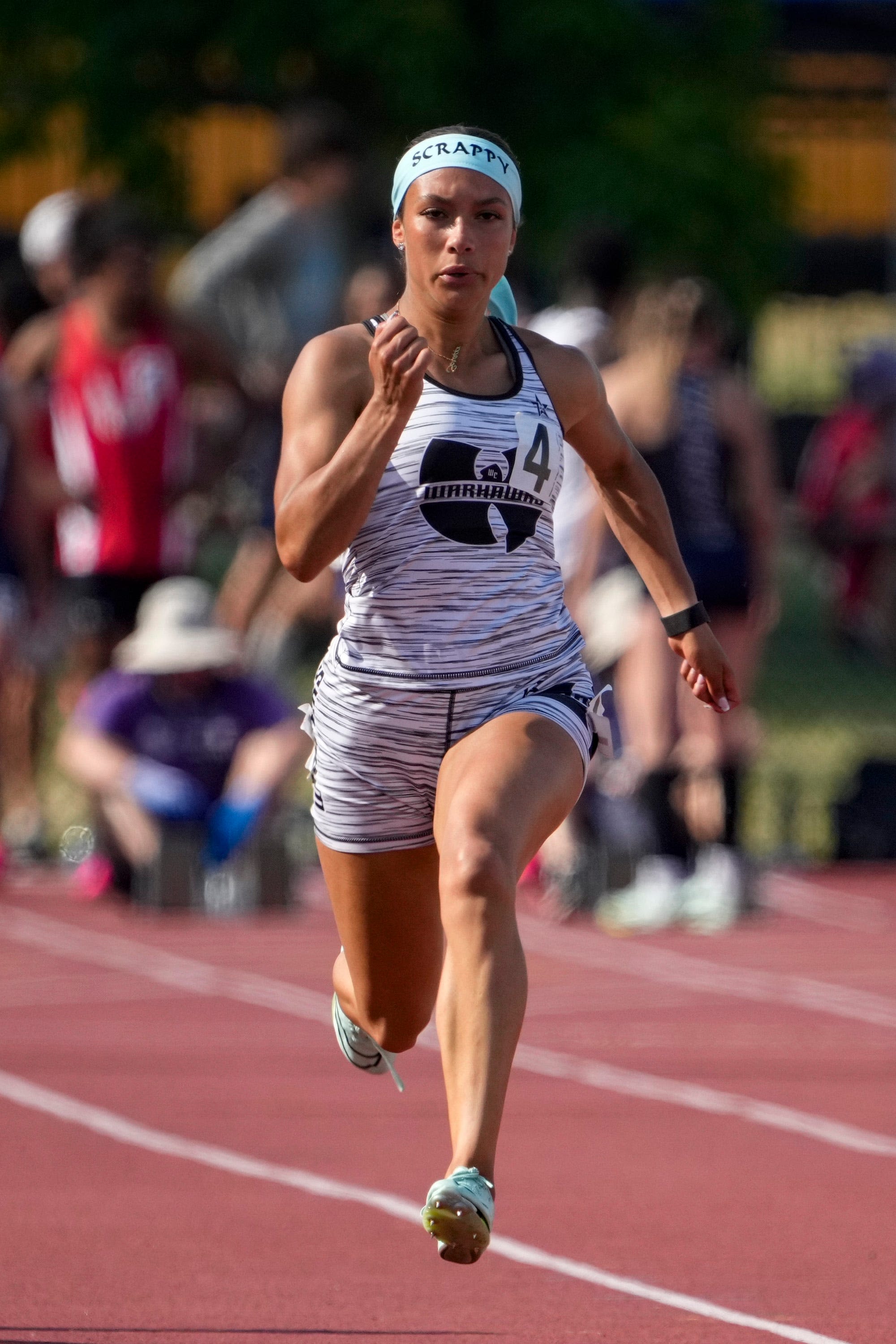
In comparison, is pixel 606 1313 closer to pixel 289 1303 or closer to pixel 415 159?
pixel 289 1303

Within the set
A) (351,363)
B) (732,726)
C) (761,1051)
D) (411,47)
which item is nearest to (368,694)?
(351,363)

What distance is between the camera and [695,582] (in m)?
10.6

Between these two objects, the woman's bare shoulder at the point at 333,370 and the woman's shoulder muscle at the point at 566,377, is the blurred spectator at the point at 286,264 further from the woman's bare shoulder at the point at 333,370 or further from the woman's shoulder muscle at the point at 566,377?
the woman's bare shoulder at the point at 333,370

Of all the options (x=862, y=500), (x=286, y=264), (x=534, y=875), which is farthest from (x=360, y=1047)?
(x=862, y=500)

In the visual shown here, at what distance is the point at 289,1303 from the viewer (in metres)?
5.28

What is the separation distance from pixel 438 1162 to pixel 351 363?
2.37 meters

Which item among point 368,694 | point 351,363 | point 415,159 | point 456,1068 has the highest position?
point 415,159

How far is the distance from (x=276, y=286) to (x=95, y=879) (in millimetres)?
3559

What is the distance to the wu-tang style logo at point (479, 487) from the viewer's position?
17.1 ft

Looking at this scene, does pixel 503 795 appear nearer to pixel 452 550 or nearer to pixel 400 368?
pixel 452 550

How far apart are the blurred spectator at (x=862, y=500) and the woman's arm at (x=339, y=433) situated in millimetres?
11223

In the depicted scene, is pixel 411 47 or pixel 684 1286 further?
pixel 411 47

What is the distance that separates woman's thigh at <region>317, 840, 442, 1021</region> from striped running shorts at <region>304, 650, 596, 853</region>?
1.7 inches

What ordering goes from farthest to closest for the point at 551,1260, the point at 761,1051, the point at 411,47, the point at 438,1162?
the point at 411,47 → the point at 761,1051 → the point at 438,1162 → the point at 551,1260
